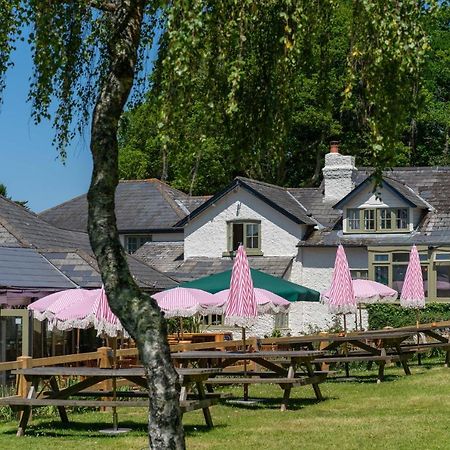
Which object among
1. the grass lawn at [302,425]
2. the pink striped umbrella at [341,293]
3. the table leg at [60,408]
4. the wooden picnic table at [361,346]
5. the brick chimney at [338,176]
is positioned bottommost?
the grass lawn at [302,425]

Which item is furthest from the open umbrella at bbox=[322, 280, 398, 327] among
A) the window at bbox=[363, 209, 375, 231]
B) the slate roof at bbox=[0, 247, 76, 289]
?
the window at bbox=[363, 209, 375, 231]

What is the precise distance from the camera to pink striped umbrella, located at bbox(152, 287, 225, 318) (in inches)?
952

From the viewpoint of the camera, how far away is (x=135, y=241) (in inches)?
1809

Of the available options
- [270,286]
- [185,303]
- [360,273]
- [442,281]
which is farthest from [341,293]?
[360,273]

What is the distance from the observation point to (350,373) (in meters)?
25.2

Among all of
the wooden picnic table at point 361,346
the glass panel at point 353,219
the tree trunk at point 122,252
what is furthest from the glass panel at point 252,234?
the tree trunk at point 122,252

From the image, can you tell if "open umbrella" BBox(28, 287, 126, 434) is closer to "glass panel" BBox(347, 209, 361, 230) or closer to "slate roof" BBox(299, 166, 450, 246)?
"slate roof" BBox(299, 166, 450, 246)

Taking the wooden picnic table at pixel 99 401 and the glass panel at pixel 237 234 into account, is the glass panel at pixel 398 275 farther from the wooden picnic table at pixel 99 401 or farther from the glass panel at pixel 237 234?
the wooden picnic table at pixel 99 401

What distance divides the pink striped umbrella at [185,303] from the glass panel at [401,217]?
15718 mm

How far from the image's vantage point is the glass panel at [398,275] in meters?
38.8

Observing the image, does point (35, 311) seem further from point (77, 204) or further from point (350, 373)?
point (77, 204)

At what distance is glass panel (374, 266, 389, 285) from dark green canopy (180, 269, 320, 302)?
1097cm

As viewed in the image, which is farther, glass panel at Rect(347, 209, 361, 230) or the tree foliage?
glass panel at Rect(347, 209, 361, 230)

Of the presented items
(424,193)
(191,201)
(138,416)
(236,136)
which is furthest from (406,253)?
(236,136)
